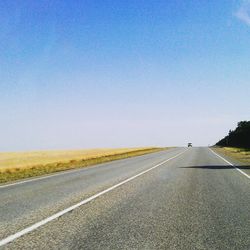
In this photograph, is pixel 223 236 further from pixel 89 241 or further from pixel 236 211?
pixel 236 211

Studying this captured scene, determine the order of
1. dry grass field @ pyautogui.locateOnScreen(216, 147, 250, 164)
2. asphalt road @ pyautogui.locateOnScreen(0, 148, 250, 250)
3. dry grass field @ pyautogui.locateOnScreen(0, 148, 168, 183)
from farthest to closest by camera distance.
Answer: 1. dry grass field @ pyautogui.locateOnScreen(216, 147, 250, 164)
2. dry grass field @ pyautogui.locateOnScreen(0, 148, 168, 183)
3. asphalt road @ pyautogui.locateOnScreen(0, 148, 250, 250)

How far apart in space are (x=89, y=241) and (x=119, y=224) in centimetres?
147

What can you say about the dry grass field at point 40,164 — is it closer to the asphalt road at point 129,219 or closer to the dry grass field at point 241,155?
the asphalt road at point 129,219

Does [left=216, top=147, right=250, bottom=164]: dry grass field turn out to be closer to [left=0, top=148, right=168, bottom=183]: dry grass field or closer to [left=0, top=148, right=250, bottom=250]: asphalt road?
[left=0, top=148, right=168, bottom=183]: dry grass field

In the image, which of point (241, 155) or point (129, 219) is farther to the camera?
point (241, 155)

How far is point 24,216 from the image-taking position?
353 inches

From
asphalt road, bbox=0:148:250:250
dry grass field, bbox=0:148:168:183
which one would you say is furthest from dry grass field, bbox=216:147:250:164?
asphalt road, bbox=0:148:250:250

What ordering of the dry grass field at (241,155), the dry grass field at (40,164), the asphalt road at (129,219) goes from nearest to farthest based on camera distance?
the asphalt road at (129,219)
the dry grass field at (40,164)
the dry grass field at (241,155)

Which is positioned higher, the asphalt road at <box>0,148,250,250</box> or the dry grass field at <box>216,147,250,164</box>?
the dry grass field at <box>216,147,250,164</box>

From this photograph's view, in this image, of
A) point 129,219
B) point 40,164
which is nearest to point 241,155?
point 40,164

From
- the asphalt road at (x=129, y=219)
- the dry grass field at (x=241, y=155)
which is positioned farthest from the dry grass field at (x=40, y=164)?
the dry grass field at (x=241, y=155)

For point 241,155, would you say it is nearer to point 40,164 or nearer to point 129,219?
point 40,164

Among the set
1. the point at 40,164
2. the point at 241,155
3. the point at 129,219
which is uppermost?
the point at 241,155

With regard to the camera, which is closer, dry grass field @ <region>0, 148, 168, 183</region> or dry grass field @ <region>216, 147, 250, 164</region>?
dry grass field @ <region>0, 148, 168, 183</region>
